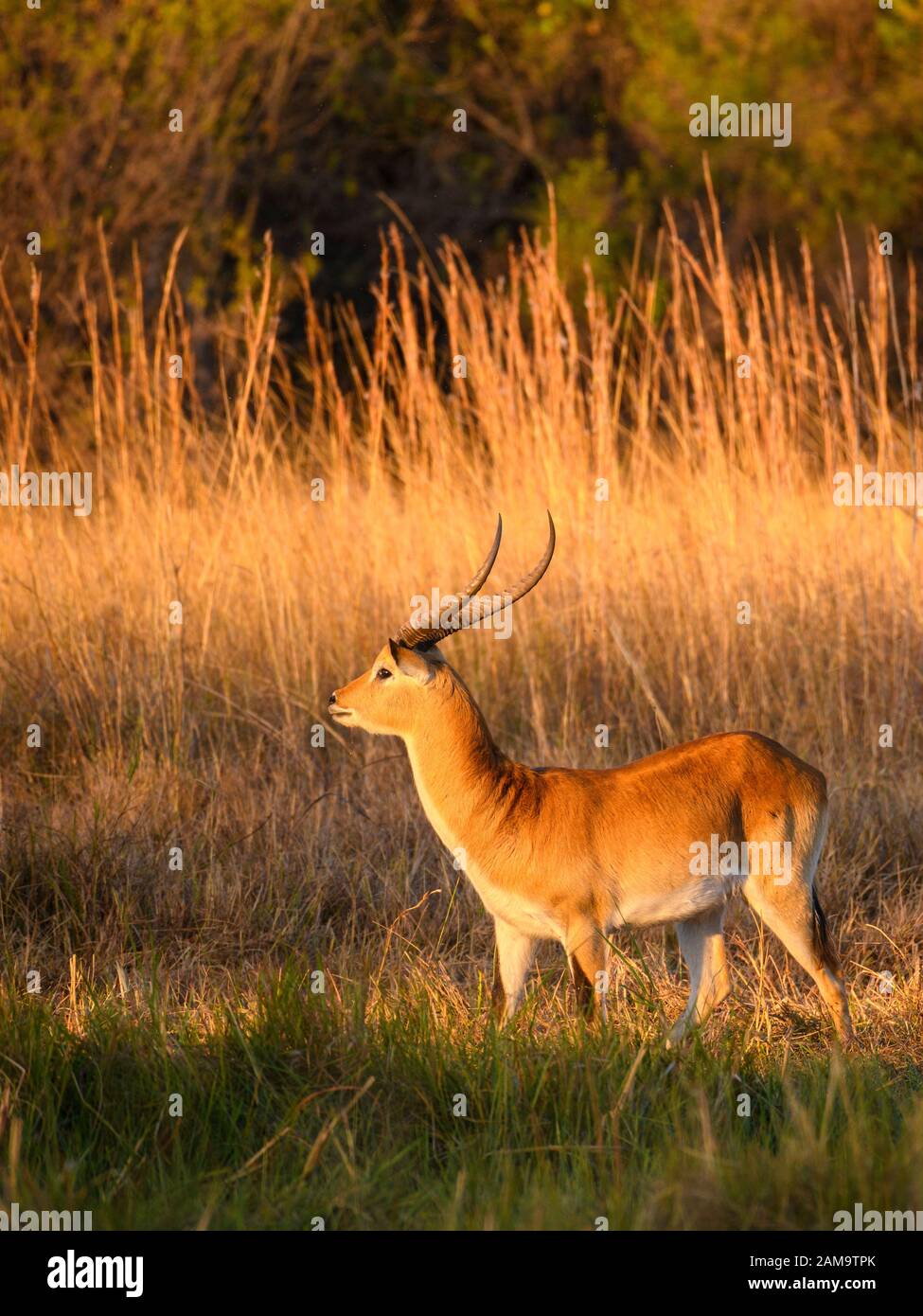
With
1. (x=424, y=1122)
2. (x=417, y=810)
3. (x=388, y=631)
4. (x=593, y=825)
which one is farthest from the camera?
(x=388, y=631)

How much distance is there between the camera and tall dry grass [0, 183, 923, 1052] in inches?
211

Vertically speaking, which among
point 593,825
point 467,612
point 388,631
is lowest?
point 593,825

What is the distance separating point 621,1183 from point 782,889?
130 cm

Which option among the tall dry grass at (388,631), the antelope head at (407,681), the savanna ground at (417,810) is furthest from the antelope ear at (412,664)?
the tall dry grass at (388,631)

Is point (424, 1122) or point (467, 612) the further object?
point (467, 612)

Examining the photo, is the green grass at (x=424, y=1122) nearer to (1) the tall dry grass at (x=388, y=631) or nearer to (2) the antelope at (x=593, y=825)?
(2) the antelope at (x=593, y=825)

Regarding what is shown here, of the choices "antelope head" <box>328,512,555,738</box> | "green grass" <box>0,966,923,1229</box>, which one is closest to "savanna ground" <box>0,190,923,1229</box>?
"green grass" <box>0,966,923,1229</box>

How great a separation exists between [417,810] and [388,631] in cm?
137

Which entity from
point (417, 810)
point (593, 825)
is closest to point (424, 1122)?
point (593, 825)

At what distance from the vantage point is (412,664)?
4.45 meters

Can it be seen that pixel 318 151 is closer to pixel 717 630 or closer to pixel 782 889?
pixel 717 630

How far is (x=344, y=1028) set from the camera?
3.93 metres

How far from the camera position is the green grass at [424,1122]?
3.21 m

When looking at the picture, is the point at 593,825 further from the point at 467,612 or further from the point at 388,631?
the point at 388,631
